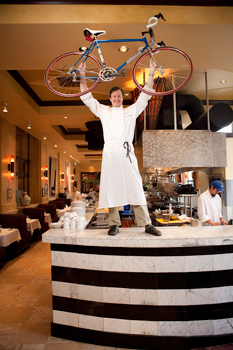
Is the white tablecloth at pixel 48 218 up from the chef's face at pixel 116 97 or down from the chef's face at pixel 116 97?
down

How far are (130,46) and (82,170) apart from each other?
22.7m

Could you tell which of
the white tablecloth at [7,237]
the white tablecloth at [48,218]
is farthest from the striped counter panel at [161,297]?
the white tablecloth at [48,218]

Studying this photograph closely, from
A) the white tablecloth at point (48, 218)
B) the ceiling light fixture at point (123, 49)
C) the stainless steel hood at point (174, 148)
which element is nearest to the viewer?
the ceiling light fixture at point (123, 49)

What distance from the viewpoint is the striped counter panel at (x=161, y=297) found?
2.30m

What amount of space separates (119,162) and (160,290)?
47.8 inches

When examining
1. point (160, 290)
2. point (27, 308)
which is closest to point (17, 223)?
point (27, 308)

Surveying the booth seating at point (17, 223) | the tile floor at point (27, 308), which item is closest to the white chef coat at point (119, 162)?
the tile floor at point (27, 308)

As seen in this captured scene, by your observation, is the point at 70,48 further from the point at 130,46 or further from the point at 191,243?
the point at 191,243

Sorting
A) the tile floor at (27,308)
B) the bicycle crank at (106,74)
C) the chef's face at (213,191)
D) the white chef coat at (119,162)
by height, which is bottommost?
the tile floor at (27,308)

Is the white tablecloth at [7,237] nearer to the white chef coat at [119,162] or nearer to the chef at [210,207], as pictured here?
the white chef coat at [119,162]

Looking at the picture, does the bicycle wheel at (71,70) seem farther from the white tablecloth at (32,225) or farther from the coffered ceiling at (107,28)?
the white tablecloth at (32,225)

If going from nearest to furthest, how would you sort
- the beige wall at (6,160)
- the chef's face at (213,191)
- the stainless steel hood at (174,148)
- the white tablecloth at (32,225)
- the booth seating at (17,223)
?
the chef's face at (213,191) < the stainless steel hood at (174,148) < the booth seating at (17,223) < the white tablecloth at (32,225) < the beige wall at (6,160)

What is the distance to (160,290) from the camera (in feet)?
7.56

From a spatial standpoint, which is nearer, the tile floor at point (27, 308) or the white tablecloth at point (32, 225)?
the tile floor at point (27, 308)
